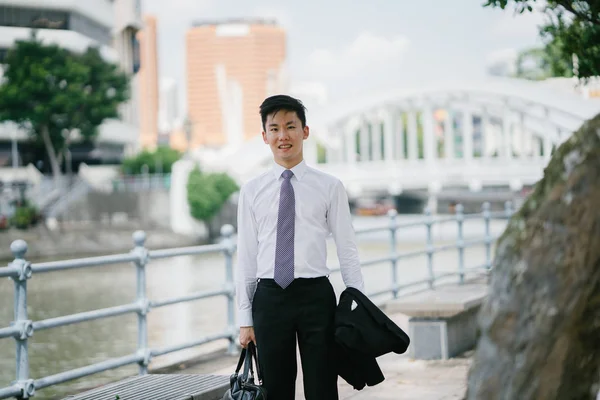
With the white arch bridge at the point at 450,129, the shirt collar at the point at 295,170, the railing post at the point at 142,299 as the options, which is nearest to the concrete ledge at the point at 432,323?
the railing post at the point at 142,299

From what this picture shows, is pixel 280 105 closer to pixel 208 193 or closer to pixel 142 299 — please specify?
pixel 142 299

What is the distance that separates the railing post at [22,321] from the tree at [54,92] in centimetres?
3657

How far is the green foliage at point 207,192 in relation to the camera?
46219 millimetres

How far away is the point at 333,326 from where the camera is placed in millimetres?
3223

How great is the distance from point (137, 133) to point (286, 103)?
205 ft

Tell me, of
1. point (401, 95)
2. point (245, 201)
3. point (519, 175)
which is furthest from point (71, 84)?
point (245, 201)

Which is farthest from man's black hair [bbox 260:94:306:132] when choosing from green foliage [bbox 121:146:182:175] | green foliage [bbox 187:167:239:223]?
green foliage [bbox 121:146:182:175]

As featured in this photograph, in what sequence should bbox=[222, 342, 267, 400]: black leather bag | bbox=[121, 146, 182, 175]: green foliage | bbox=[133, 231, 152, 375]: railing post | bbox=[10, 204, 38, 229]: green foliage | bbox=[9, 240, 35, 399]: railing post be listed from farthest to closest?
bbox=[121, 146, 182, 175]: green foliage → bbox=[10, 204, 38, 229]: green foliage → bbox=[133, 231, 152, 375]: railing post → bbox=[9, 240, 35, 399]: railing post → bbox=[222, 342, 267, 400]: black leather bag

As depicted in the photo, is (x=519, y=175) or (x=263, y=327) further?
(x=519, y=175)

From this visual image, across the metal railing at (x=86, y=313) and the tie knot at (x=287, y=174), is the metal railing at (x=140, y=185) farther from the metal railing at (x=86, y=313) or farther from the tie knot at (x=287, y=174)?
the tie knot at (x=287, y=174)

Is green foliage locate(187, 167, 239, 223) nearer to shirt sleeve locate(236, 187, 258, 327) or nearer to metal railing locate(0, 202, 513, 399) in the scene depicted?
metal railing locate(0, 202, 513, 399)

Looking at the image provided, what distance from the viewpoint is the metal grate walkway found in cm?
389

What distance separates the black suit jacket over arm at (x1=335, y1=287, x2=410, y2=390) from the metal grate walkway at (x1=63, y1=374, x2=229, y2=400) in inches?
38.3

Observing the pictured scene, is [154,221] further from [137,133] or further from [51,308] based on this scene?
[51,308]
